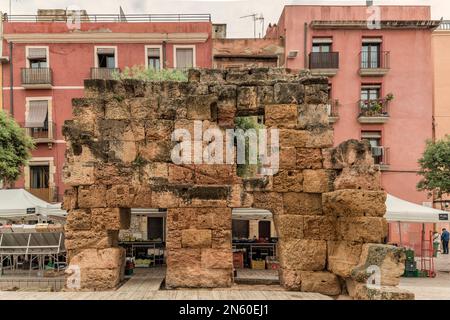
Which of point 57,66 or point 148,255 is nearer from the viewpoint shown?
point 148,255

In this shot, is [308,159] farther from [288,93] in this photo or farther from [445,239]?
[445,239]

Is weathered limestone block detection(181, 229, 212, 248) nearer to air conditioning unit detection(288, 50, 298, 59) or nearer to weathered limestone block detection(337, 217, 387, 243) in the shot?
weathered limestone block detection(337, 217, 387, 243)

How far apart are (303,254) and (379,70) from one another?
57.2 feet

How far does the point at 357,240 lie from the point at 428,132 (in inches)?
713

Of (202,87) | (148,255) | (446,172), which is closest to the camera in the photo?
(202,87)

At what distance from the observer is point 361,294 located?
355 inches

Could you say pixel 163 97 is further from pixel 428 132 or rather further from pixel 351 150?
pixel 428 132

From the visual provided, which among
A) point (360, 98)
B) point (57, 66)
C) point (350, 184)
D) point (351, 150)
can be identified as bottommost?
point (350, 184)

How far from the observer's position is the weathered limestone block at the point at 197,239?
10.4m

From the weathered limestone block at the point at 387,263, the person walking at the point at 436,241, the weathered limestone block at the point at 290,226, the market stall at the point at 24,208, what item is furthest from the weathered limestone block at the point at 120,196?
the person walking at the point at 436,241

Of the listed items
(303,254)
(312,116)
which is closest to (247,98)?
(312,116)

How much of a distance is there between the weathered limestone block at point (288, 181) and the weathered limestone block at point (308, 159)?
20cm
